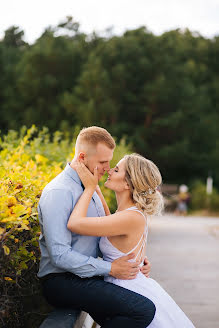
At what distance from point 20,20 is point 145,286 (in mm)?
49060

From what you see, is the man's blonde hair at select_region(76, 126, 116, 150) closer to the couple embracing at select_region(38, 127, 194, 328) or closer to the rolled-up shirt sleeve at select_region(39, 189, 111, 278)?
the couple embracing at select_region(38, 127, 194, 328)

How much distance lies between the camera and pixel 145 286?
399 cm

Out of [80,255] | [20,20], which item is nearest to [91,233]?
[80,255]

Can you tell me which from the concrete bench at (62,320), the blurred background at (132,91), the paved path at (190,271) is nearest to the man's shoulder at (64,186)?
the concrete bench at (62,320)

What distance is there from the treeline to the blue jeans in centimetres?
3460

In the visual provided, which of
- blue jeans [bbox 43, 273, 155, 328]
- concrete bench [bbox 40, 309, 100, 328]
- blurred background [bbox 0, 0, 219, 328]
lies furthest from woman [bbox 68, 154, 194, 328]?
blurred background [bbox 0, 0, 219, 328]

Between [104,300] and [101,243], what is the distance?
531 mm

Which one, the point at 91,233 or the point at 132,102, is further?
the point at 132,102

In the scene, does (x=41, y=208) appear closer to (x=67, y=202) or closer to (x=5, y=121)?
(x=67, y=202)

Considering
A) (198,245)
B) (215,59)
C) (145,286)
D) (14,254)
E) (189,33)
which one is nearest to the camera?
(14,254)

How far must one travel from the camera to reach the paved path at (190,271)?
6.52 m

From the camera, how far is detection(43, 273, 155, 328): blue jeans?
3741mm

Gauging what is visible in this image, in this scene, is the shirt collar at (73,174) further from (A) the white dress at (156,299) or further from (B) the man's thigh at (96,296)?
(B) the man's thigh at (96,296)

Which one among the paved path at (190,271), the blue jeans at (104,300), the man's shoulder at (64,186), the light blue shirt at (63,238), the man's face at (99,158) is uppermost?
the man's face at (99,158)
